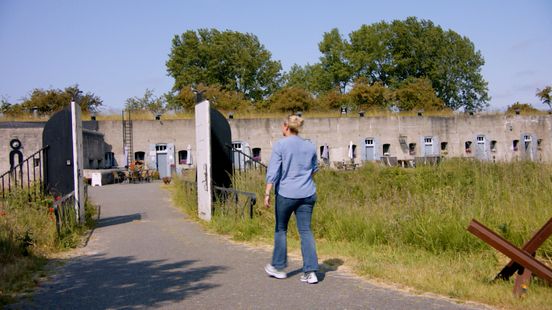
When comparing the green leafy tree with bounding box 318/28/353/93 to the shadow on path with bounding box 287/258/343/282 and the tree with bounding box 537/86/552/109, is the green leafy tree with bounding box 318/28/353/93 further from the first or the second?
the shadow on path with bounding box 287/258/343/282

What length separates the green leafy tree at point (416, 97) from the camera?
5872 cm

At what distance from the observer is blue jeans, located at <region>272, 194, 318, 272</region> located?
578cm

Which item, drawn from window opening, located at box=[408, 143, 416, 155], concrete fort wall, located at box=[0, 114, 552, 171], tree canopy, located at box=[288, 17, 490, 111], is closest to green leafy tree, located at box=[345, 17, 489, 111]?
tree canopy, located at box=[288, 17, 490, 111]

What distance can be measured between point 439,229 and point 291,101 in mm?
44350

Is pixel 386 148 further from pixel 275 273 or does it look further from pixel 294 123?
pixel 275 273

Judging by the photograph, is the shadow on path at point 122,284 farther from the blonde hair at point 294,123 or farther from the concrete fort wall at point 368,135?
the concrete fort wall at point 368,135

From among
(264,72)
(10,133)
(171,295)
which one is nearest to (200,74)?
(264,72)

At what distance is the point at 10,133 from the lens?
30.5 metres

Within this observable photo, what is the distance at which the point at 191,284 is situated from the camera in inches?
230

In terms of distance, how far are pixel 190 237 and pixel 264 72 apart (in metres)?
57.7

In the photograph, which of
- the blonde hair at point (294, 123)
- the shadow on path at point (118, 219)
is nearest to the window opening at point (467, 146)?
A: the shadow on path at point (118, 219)

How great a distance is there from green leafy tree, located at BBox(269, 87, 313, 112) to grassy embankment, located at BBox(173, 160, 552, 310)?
39.5 metres

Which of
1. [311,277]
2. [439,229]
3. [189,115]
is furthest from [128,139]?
[311,277]

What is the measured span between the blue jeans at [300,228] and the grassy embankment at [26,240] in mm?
2660
